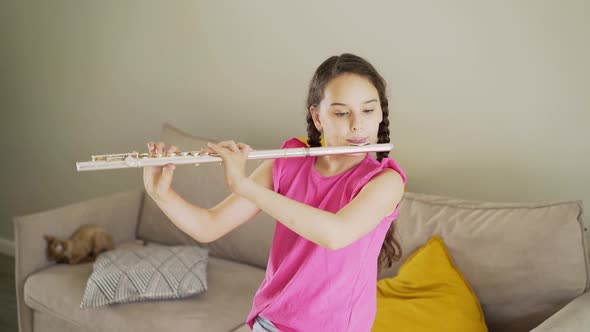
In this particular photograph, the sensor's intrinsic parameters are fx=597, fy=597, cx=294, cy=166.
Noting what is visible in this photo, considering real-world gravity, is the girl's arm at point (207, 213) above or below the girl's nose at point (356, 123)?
below

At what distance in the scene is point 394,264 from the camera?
1902 mm

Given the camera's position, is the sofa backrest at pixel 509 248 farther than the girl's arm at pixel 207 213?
Yes

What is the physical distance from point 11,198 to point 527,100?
10.5 ft

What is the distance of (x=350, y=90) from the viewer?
1.16m

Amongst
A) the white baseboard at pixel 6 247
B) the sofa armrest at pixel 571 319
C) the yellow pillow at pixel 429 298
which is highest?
the sofa armrest at pixel 571 319

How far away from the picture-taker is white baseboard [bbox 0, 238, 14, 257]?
147 inches

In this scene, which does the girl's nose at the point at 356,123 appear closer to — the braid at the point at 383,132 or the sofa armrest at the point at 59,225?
the braid at the point at 383,132

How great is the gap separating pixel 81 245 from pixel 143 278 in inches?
18.3

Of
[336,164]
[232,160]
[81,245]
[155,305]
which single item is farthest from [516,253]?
[81,245]

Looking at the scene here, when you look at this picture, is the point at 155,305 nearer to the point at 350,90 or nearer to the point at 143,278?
the point at 143,278

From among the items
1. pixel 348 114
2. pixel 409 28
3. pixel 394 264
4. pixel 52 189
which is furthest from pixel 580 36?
pixel 52 189

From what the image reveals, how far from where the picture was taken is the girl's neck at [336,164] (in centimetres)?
121

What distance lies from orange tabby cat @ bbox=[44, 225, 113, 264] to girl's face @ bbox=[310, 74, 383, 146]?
1.52 m

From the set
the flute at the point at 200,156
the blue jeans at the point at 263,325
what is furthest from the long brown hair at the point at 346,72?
the blue jeans at the point at 263,325
